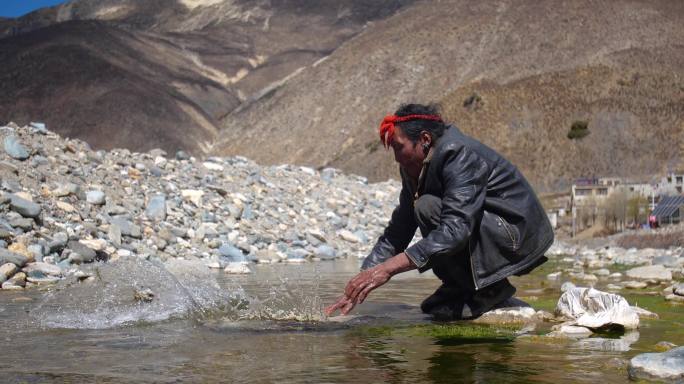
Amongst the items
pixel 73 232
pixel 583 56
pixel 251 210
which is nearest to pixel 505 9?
pixel 583 56

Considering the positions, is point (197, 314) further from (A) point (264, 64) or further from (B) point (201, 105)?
(A) point (264, 64)

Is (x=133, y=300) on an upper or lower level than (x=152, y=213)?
lower

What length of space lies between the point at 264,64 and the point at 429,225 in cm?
12028

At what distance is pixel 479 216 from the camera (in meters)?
4.59

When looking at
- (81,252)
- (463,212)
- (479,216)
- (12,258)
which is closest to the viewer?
(463,212)

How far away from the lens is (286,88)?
88062 mm

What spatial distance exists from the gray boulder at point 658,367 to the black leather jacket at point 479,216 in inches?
50.2

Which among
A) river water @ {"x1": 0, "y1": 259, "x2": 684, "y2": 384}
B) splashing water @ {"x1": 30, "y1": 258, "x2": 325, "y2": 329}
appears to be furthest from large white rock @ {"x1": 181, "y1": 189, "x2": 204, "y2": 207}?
river water @ {"x1": 0, "y1": 259, "x2": 684, "y2": 384}

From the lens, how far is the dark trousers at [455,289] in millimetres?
4707

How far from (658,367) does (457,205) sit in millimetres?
1471

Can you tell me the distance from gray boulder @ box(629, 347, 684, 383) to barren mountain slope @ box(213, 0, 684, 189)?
47.2 m

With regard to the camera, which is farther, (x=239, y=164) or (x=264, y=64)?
(x=264, y=64)

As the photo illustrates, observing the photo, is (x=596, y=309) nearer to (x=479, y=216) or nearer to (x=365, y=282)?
(x=479, y=216)

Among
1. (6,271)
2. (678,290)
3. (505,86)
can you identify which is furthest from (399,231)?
(505,86)
